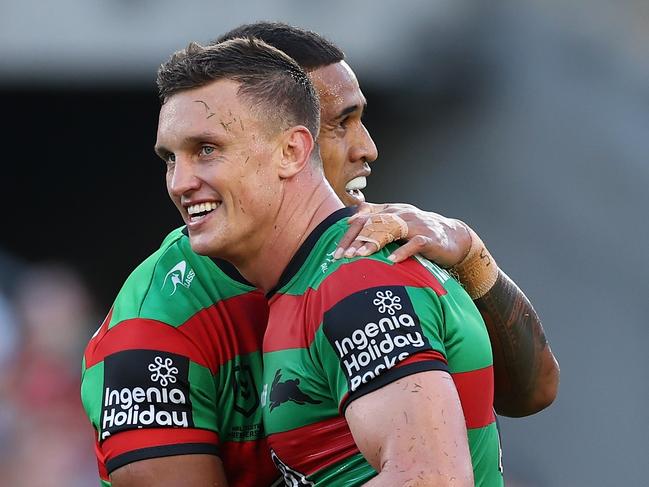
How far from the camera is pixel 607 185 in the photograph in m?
10.1

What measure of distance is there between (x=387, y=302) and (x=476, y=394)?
1.49ft

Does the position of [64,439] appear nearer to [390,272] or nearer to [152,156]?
[152,156]

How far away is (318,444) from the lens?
3258 mm

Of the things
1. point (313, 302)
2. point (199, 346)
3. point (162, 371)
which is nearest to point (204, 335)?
point (199, 346)

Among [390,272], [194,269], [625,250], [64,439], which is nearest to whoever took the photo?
[390,272]

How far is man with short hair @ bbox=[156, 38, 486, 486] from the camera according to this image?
295cm

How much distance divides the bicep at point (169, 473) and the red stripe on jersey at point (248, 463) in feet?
0.55

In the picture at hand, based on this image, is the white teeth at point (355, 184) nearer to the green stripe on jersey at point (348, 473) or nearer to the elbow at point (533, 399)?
the elbow at point (533, 399)

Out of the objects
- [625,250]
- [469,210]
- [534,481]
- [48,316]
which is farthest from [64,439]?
[625,250]

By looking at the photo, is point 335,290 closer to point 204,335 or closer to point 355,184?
point 204,335

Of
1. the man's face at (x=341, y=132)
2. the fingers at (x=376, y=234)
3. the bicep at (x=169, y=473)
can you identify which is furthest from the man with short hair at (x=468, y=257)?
the bicep at (x=169, y=473)

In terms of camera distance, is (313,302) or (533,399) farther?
(533,399)

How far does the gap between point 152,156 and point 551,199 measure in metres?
3.34

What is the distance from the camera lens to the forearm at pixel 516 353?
4102 mm
